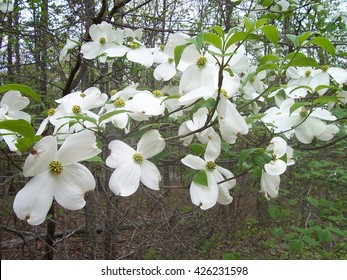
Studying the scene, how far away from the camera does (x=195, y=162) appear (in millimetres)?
729

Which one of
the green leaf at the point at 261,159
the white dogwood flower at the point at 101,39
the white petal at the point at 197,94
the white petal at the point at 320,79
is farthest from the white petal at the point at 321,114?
the white dogwood flower at the point at 101,39

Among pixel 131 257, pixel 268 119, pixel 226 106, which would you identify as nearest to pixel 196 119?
pixel 226 106

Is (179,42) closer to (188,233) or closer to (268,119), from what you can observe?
(268,119)

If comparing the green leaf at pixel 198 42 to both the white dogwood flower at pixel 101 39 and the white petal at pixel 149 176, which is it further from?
the white dogwood flower at pixel 101 39

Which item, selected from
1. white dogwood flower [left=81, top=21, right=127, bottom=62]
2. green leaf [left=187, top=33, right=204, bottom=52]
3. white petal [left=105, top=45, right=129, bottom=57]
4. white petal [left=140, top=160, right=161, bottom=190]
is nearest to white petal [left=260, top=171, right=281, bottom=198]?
white petal [left=140, top=160, right=161, bottom=190]

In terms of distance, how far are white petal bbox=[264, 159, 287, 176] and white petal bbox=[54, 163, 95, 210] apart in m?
0.35

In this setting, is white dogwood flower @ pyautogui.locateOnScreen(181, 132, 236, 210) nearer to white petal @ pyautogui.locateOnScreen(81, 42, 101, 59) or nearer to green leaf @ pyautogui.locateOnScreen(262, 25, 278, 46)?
green leaf @ pyautogui.locateOnScreen(262, 25, 278, 46)

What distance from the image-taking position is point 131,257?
2334 mm

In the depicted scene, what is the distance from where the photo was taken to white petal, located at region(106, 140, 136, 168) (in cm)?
69

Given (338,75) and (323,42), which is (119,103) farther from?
(338,75)

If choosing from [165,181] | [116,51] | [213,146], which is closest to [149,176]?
[213,146]

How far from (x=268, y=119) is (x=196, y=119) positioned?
212mm

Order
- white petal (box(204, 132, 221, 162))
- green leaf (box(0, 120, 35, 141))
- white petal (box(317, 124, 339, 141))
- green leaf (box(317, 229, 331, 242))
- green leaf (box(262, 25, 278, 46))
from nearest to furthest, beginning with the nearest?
green leaf (box(0, 120, 35, 141))
green leaf (box(262, 25, 278, 46))
white petal (box(204, 132, 221, 162))
white petal (box(317, 124, 339, 141))
green leaf (box(317, 229, 331, 242))

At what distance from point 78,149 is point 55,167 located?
0.18 ft
